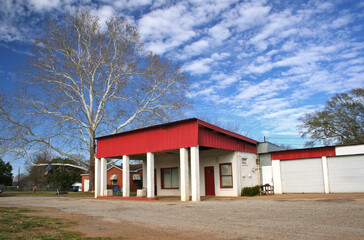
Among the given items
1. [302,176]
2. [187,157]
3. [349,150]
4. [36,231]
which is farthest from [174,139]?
[349,150]

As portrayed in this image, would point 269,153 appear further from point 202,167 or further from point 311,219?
point 311,219

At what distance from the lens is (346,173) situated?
2130cm

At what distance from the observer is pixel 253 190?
21453 mm

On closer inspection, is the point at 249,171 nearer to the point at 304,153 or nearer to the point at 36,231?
the point at 304,153

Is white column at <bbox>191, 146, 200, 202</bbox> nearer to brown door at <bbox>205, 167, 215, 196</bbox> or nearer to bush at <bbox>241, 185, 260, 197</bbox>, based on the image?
bush at <bbox>241, 185, 260, 197</bbox>

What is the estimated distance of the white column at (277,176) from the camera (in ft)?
78.7

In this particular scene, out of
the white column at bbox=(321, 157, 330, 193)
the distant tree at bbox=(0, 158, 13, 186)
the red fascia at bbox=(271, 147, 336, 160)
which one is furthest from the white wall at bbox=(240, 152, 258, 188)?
the distant tree at bbox=(0, 158, 13, 186)

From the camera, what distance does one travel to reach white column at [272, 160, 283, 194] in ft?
78.7

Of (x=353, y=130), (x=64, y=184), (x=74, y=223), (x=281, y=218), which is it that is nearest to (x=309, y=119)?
(x=353, y=130)

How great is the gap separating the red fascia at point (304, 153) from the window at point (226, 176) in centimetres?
458

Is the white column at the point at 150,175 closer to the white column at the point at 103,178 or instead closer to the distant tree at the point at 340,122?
the white column at the point at 103,178

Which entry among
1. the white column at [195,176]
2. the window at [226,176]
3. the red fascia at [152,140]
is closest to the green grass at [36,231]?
the white column at [195,176]

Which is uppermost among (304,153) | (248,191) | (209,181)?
(304,153)

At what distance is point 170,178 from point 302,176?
10.6m
